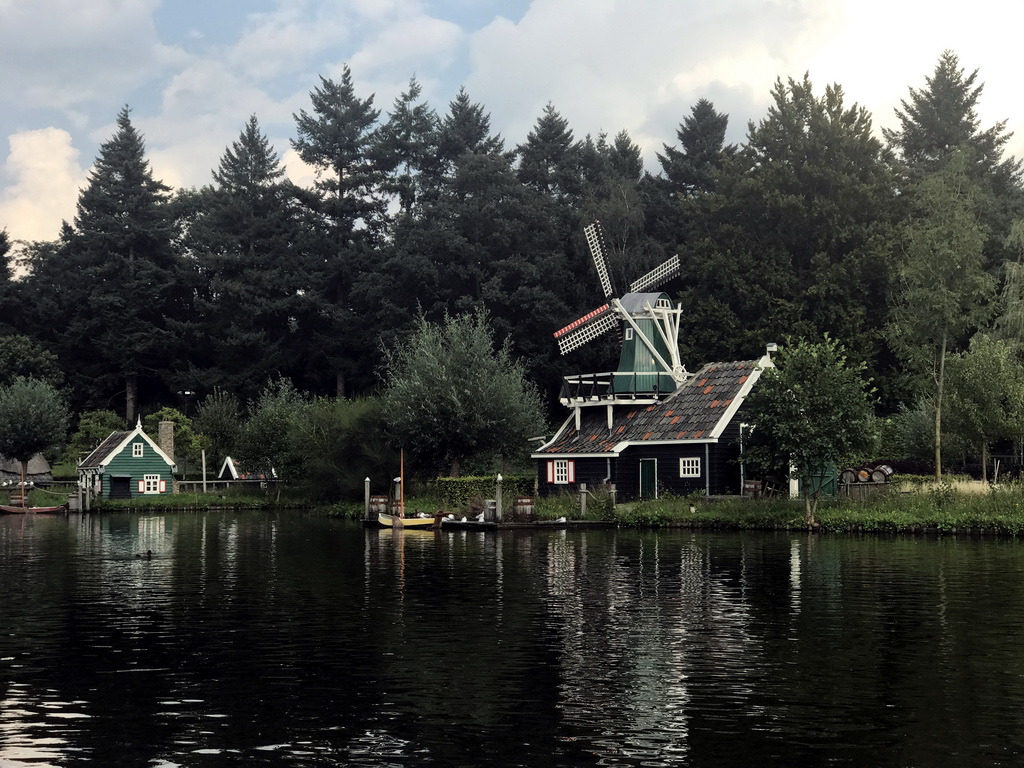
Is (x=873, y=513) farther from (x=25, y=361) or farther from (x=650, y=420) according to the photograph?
(x=25, y=361)

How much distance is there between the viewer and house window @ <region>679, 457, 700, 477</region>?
58344mm

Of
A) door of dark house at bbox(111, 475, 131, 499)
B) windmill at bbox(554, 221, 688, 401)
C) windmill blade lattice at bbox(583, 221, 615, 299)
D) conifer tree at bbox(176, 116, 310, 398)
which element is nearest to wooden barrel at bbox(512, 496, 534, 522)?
windmill at bbox(554, 221, 688, 401)

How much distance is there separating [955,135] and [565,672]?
336 ft

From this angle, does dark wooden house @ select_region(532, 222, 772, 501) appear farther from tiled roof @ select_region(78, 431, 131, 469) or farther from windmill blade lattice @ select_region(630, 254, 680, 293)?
tiled roof @ select_region(78, 431, 131, 469)

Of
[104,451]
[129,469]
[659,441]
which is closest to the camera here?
[659,441]

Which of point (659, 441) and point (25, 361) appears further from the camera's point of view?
point (25, 361)

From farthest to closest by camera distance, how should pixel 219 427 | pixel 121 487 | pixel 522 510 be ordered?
pixel 219 427, pixel 121 487, pixel 522 510

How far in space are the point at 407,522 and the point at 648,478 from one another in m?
13.1

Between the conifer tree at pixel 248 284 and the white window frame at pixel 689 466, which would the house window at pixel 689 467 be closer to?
the white window frame at pixel 689 466

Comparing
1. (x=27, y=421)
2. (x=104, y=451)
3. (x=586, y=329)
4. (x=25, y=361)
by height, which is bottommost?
(x=104, y=451)

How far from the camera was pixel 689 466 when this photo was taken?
58.7m

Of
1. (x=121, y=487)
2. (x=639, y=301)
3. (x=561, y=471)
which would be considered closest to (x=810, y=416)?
Result: (x=561, y=471)

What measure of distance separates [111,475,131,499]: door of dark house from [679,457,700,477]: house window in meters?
38.8

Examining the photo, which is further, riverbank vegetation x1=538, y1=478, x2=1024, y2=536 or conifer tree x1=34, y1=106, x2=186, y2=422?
conifer tree x1=34, y1=106, x2=186, y2=422
